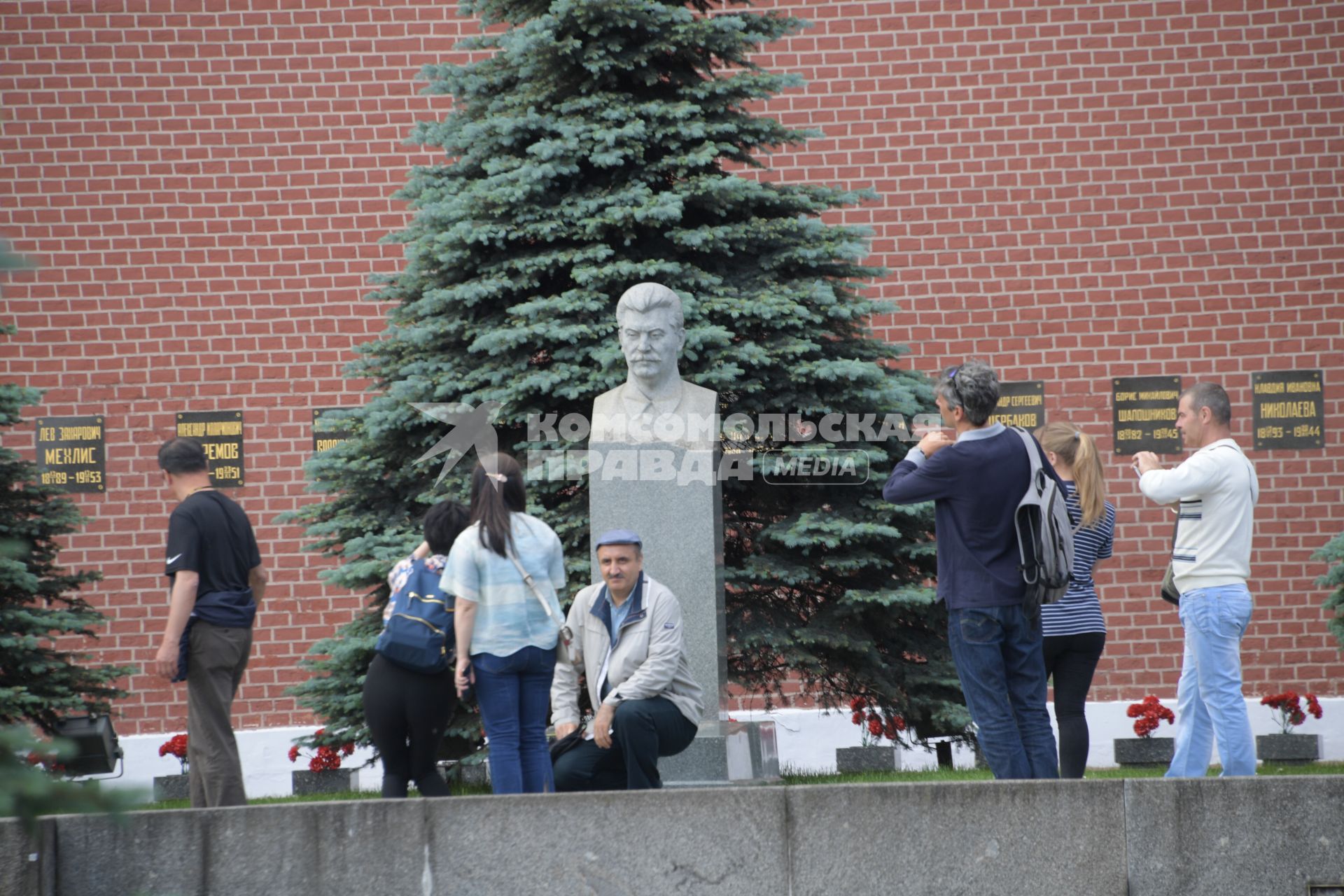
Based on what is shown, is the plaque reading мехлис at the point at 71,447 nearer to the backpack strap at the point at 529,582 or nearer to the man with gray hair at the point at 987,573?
the backpack strap at the point at 529,582

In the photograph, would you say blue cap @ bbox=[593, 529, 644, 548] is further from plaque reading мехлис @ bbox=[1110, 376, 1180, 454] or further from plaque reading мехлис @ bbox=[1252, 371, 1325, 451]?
plaque reading мехлис @ bbox=[1252, 371, 1325, 451]

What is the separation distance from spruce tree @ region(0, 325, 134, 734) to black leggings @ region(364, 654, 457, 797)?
351cm

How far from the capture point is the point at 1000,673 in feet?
15.1

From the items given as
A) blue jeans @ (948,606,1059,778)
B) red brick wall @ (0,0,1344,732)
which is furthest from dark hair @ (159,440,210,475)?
red brick wall @ (0,0,1344,732)

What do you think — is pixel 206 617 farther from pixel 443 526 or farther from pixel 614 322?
pixel 614 322

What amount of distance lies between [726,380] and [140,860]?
410cm

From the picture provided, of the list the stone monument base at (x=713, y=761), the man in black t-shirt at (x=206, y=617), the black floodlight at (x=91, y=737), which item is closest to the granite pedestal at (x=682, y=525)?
the stone monument base at (x=713, y=761)

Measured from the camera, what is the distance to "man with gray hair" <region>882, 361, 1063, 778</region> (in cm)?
457

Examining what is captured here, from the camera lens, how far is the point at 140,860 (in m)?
4.04

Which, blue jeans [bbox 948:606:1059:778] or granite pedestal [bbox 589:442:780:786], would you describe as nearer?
blue jeans [bbox 948:606:1059:778]

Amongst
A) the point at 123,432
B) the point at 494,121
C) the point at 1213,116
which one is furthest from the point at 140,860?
the point at 1213,116

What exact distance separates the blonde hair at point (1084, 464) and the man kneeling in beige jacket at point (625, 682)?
1662mm

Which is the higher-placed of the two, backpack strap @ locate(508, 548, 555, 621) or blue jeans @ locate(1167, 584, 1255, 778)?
backpack strap @ locate(508, 548, 555, 621)

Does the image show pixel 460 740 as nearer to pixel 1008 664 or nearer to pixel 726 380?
pixel 726 380
